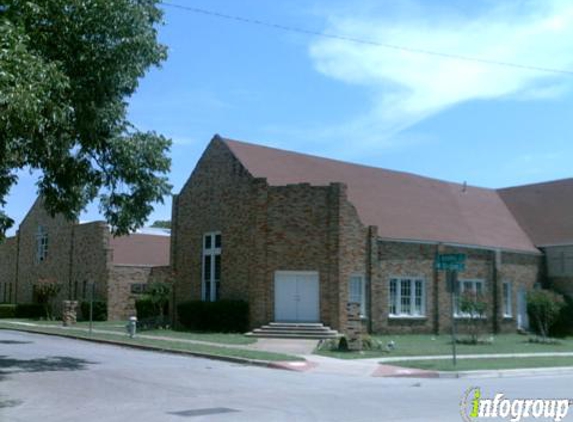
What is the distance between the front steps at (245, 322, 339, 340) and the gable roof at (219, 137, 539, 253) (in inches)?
230

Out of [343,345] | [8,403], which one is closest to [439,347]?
[343,345]

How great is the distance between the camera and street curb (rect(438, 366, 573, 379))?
63.0 ft

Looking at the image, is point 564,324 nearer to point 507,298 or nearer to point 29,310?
point 507,298

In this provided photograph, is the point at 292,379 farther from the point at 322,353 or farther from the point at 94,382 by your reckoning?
the point at 322,353

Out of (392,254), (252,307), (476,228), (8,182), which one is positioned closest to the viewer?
(8,182)

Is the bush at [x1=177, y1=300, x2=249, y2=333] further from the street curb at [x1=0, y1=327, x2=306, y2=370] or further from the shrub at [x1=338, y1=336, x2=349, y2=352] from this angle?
the shrub at [x1=338, y1=336, x2=349, y2=352]

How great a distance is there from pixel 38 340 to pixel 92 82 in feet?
52.3

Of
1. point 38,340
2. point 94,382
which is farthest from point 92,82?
point 38,340

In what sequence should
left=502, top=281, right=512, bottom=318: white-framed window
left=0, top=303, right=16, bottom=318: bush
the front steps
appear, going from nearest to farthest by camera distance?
1. the front steps
2. left=502, top=281, right=512, bottom=318: white-framed window
3. left=0, top=303, right=16, bottom=318: bush

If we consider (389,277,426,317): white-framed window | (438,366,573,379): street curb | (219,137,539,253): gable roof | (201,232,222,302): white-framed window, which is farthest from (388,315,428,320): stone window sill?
(438,366,573,379): street curb

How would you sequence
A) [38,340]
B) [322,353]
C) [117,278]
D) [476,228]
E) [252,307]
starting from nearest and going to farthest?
[322,353] < [38,340] < [252,307] < [476,228] < [117,278]

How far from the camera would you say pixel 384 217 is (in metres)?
35.3

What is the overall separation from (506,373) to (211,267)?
1825cm

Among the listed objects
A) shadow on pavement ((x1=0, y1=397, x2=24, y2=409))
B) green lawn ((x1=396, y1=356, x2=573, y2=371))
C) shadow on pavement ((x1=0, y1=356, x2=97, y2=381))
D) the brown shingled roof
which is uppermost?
the brown shingled roof
